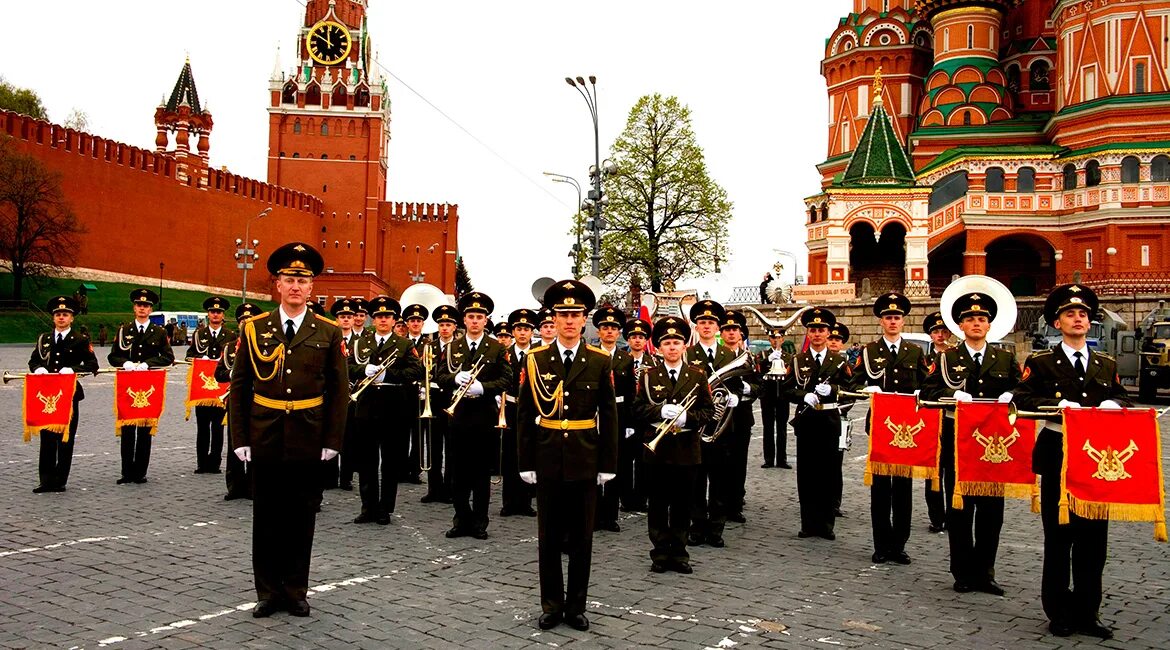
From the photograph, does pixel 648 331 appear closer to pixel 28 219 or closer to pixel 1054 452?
pixel 1054 452

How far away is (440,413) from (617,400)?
6.98 ft

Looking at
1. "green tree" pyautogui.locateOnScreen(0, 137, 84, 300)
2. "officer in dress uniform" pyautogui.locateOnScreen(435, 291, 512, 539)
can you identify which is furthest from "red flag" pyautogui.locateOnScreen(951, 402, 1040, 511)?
"green tree" pyautogui.locateOnScreen(0, 137, 84, 300)

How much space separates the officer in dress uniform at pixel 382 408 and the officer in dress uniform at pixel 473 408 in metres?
0.56

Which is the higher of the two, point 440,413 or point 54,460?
point 440,413

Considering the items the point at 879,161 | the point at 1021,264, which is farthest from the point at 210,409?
the point at 1021,264

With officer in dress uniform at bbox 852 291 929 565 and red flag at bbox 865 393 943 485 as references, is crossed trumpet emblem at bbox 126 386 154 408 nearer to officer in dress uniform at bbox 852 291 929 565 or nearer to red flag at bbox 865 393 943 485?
officer in dress uniform at bbox 852 291 929 565

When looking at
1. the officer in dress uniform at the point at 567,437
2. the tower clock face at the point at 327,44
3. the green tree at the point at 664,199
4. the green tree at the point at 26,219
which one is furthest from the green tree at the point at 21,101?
the officer in dress uniform at the point at 567,437

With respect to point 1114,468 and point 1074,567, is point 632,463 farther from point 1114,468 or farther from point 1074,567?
point 1114,468

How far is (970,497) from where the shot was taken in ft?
22.5

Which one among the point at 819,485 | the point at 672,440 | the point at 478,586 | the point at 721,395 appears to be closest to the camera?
the point at 478,586

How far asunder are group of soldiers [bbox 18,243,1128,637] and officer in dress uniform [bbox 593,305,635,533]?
0.03 metres

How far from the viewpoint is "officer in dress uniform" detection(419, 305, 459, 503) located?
31.8ft

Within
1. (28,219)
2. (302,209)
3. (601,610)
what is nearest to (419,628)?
(601,610)

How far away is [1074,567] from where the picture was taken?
5.90 meters
